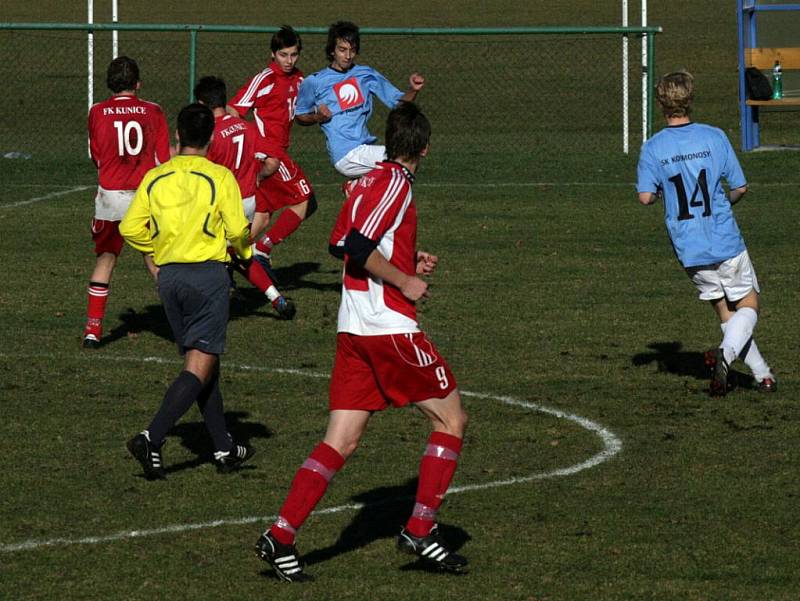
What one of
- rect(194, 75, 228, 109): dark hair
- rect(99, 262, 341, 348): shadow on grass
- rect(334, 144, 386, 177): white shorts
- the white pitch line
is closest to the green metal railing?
the white pitch line

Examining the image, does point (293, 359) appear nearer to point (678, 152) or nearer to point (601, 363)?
point (601, 363)

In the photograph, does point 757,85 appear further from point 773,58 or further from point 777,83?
point 773,58

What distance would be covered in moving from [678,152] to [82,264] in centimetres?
772

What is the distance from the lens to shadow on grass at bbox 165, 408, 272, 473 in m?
9.50

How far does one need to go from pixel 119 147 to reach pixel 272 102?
10.9ft

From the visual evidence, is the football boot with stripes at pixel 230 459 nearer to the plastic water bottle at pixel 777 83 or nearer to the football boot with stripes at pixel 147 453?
the football boot with stripes at pixel 147 453

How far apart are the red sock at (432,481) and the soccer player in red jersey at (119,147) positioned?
17.5ft

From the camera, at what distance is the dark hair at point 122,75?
39.9 ft

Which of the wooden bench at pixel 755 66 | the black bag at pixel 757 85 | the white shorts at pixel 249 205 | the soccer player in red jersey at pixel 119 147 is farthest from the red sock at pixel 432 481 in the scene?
the wooden bench at pixel 755 66

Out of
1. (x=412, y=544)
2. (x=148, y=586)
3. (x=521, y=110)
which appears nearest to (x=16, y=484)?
(x=148, y=586)

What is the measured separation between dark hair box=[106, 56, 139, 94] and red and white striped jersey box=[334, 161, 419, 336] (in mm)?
5239

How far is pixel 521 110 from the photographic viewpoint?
36531 millimetres

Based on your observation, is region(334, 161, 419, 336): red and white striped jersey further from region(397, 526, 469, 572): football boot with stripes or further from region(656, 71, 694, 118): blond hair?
region(656, 71, 694, 118): blond hair

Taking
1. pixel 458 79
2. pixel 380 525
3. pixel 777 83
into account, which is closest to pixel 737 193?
pixel 380 525
